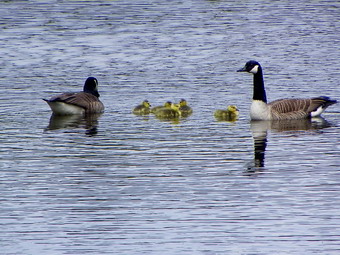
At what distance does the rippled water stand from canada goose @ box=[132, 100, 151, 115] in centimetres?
18

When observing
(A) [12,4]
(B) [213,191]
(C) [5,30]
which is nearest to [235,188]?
(B) [213,191]

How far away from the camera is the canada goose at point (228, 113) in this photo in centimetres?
2054

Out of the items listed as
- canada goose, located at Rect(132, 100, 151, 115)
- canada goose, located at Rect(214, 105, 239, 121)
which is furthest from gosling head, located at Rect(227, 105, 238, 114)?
canada goose, located at Rect(132, 100, 151, 115)

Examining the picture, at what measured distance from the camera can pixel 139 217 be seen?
12461 mm

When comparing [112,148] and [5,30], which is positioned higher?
[5,30]

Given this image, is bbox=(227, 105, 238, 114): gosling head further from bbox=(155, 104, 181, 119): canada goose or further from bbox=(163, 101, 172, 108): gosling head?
bbox=(163, 101, 172, 108): gosling head

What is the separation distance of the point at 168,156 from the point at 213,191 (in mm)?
2811

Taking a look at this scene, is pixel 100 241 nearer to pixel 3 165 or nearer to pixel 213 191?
pixel 213 191

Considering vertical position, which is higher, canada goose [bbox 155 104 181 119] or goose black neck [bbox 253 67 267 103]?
goose black neck [bbox 253 67 267 103]

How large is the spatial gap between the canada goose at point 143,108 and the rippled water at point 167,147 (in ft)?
0.58

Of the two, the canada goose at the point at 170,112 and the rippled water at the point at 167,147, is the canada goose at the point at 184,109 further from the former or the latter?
the rippled water at the point at 167,147

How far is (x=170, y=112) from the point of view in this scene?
21.0 m

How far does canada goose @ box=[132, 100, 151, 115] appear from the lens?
21.5 m

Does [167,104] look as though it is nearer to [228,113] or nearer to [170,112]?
[170,112]
